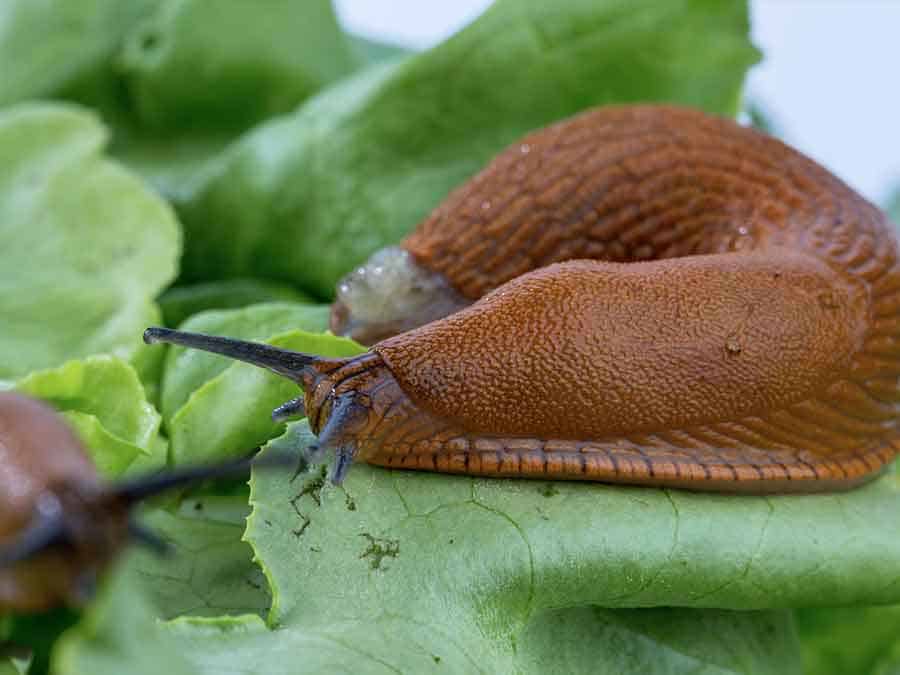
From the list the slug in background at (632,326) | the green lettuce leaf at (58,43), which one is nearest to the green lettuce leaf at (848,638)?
the slug in background at (632,326)

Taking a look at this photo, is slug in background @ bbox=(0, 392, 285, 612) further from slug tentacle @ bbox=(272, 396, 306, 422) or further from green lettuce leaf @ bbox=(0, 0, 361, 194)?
green lettuce leaf @ bbox=(0, 0, 361, 194)

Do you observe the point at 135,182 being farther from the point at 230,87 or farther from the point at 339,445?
the point at 339,445

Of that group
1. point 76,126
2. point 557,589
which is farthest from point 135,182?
point 557,589

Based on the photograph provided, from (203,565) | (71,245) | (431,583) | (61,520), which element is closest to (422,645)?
(431,583)

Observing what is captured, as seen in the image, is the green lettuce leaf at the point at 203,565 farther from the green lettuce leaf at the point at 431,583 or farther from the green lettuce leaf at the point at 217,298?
the green lettuce leaf at the point at 217,298

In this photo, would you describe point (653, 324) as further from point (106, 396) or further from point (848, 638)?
point (848, 638)
